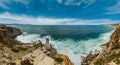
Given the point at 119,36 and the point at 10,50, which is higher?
the point at 119,36

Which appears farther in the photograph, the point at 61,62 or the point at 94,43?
the point at 94,43

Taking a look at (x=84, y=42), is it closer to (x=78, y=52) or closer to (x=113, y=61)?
(x=78, y=52)

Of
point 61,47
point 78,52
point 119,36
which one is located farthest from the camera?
point 61,47

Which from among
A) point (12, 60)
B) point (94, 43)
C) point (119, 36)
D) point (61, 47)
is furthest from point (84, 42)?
point (12, 60)

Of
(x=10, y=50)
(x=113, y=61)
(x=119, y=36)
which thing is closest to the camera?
(x=113, y=61)

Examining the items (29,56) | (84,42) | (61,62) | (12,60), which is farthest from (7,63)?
(84,42)

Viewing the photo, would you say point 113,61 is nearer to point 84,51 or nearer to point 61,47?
point 84,51

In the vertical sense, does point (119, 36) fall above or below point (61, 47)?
above

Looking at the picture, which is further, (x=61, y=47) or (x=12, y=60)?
(x=61, y=47)

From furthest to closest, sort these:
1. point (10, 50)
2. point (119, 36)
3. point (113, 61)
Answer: point (119, 36) → point (10, 50) → point (113, 61)
